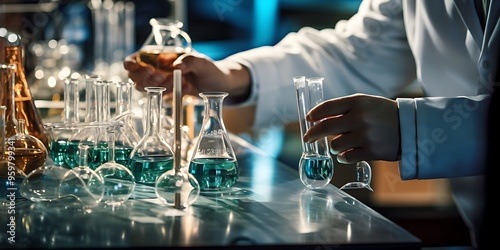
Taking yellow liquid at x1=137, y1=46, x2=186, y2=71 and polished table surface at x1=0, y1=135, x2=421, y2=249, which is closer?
polished table surface at x1=0, y1=135, x2=421, y2=249

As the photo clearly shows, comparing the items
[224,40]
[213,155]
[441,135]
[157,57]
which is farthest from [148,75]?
[224,40]

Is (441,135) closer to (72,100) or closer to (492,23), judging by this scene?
(492,23)

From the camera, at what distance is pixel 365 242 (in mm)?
953

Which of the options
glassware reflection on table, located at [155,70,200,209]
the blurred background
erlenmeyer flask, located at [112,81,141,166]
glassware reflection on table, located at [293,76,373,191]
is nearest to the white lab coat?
glassware reflection on table, located at [293,76,373,191]

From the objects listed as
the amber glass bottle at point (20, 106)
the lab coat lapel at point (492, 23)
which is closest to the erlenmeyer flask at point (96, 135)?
the amber glass bottle at point (20, 106)

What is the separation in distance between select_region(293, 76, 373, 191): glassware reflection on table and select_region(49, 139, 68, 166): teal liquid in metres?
0.46

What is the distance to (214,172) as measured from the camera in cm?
128

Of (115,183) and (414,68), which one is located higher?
(414,68)

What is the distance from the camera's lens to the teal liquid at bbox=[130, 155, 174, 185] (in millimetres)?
1349

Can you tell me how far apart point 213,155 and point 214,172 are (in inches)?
1.3

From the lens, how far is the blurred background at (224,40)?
407 cm

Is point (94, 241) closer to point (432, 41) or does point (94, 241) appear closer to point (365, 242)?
point (365, 242)

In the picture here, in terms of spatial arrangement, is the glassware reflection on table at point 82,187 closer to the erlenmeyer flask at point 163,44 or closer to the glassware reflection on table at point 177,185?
the glassware reflection on table at point 177,185

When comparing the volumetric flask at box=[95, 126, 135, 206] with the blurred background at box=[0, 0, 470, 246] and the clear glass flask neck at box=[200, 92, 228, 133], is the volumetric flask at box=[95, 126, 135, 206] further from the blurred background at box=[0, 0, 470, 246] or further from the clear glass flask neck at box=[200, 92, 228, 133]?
the blurred background at box=[0, 0, 470, 246]
